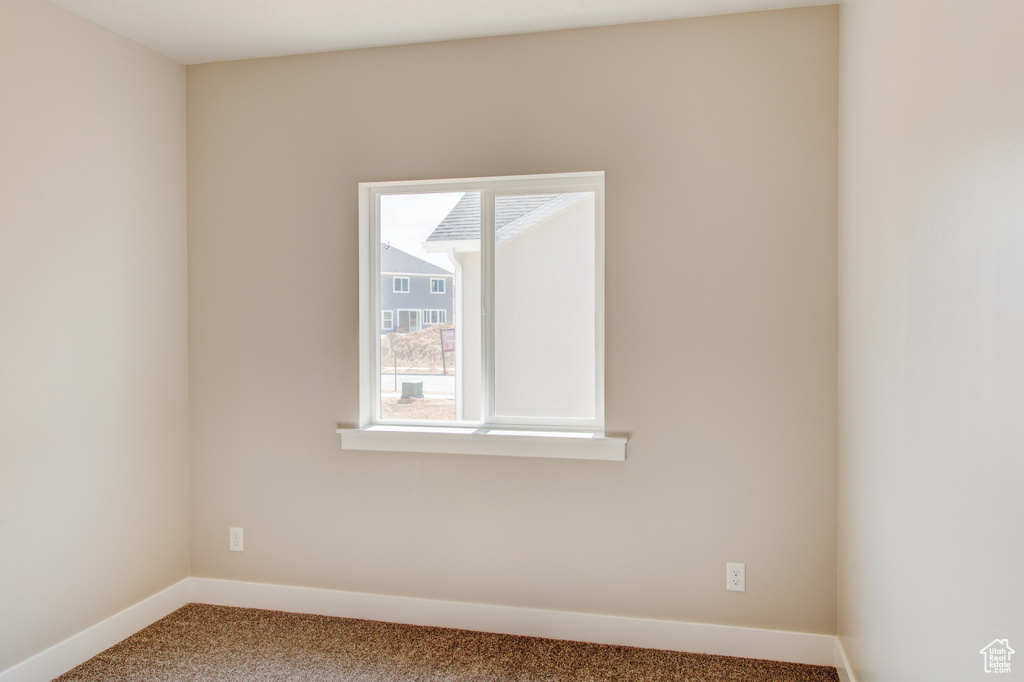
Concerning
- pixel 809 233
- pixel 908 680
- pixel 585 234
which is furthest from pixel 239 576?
pixel 809 233

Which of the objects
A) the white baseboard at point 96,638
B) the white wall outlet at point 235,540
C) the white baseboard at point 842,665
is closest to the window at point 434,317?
the white wall outlet at point 235,540

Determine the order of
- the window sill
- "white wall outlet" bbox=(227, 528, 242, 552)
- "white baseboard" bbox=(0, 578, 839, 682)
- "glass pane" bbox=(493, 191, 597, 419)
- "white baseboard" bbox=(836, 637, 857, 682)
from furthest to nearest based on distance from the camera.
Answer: "white wall outlet" bbox=(227, 528, 242, 552) < "glass pane" bbox=(493, 191, 597, 419) < the window sill < "white baseboard" bbox=(0, 578, 839, 682) < "white baseboard" bbox=(836, 637, 857, 682)

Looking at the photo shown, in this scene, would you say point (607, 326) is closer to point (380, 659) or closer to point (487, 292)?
point (487, 292)

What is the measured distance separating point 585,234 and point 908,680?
1.87m

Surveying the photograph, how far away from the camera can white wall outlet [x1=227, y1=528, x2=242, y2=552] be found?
3.02 meters

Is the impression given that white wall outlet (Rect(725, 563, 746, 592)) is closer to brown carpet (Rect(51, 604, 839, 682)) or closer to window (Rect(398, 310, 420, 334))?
brown carpet (Rect(51, 604, 839, 682))

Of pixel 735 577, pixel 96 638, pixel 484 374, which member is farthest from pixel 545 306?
pixel 96 638

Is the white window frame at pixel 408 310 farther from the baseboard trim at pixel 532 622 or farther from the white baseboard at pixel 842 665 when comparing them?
the white baseboard at pixel 842 665

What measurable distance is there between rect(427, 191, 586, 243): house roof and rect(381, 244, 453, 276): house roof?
0.38ft

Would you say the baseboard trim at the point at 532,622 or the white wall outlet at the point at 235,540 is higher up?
the white wall outlet at the point at 235,540

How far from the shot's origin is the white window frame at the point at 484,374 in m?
2.69

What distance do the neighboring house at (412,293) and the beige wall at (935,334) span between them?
1658 mm

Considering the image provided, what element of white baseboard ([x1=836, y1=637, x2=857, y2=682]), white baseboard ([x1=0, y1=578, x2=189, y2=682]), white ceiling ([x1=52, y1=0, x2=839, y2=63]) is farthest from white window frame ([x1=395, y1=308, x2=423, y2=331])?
white baseboard ([x1=836, y1=637, x2=857, y2=682])

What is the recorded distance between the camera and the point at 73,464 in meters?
2.51
